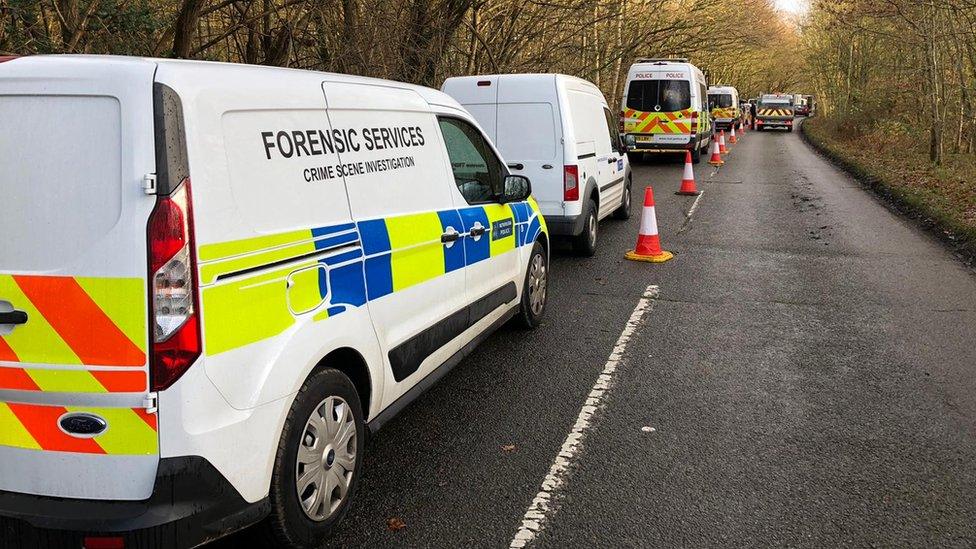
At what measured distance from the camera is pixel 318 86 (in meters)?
3.49

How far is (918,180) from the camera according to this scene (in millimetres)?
17578

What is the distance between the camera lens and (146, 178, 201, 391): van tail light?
252 centimetres

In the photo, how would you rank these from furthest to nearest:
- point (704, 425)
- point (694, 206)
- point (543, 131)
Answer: point (694, 206), point (543, 131), point (704, 425)

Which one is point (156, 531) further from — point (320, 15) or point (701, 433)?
point (320, 15)

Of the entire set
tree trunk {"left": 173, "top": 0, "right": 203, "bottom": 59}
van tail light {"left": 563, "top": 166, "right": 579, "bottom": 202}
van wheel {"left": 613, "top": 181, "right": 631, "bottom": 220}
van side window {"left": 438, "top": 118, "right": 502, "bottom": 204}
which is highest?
→ tree trunk {"left": 173, "top": 0, "right": 203, "bottom": 59}

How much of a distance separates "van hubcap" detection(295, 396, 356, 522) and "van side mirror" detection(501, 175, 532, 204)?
243 cm

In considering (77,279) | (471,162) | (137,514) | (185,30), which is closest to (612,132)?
(185,30)

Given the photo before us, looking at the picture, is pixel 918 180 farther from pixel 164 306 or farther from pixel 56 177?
pixel 56 177

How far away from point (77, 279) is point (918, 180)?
60.9ft

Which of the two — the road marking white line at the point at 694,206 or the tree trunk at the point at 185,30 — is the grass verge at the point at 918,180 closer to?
the road marking white line at the point at 694,206

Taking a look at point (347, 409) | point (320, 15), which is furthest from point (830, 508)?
point (320, 15)

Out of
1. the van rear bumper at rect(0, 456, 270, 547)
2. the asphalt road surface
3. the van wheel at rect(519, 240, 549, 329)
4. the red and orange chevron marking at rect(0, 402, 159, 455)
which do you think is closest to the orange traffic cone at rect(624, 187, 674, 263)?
the asphalt road surface

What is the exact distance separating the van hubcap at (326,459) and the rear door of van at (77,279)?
2.32ft

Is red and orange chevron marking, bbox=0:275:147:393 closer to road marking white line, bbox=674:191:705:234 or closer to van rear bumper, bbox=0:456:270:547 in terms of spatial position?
van rear bumper, bbox=0:456:270:547
